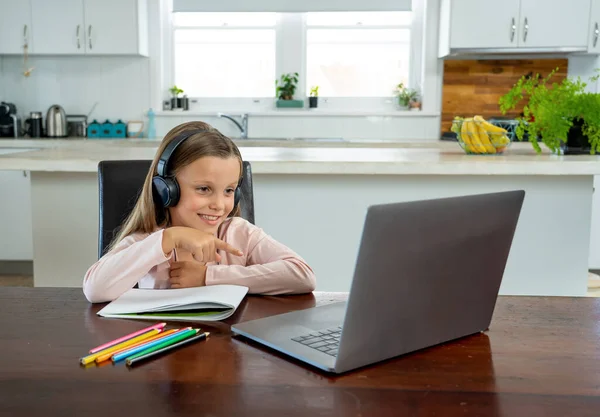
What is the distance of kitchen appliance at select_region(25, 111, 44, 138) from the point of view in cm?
473

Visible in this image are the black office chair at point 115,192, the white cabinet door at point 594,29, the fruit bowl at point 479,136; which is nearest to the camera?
the black office chair at point 115,192

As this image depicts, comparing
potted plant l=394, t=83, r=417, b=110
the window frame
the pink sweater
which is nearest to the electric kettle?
the window frame

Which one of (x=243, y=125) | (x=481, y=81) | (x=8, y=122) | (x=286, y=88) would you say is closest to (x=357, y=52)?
(x=286, y=88)

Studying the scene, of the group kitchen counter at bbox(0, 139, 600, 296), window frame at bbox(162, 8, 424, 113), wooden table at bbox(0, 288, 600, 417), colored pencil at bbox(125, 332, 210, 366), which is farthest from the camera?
window frame at bbox(162, 8, 424, 113)

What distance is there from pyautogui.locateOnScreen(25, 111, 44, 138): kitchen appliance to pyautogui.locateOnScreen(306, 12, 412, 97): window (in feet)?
6.74

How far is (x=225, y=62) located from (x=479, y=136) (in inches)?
119

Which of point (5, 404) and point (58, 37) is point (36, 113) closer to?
point (58, 37)

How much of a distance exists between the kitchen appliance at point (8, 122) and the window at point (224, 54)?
126cm

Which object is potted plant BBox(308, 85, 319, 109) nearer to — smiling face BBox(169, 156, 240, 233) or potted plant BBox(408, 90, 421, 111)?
potted plant BBox(408, 90, 421, 111)

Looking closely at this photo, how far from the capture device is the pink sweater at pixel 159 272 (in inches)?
47.4

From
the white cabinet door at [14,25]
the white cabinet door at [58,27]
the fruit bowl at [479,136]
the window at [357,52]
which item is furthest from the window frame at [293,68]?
the fruit bowl at [479,136]

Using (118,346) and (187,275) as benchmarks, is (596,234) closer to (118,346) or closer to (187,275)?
(187,275)

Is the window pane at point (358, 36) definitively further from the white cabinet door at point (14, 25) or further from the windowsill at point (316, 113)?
the white cabinet door at point (14, 25)

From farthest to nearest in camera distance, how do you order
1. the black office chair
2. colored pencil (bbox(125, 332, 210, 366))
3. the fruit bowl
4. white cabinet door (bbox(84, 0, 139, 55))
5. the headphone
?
white cabinet door (bbox(84, 0, 139, 55))
the fruit bowl
the black office chair
the headphone
colored pencil (bbox(125, 332, 210, 366))
